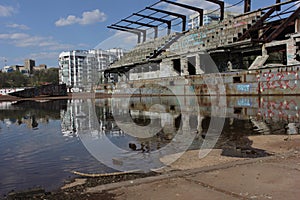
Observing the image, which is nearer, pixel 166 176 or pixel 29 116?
pixel 166 176

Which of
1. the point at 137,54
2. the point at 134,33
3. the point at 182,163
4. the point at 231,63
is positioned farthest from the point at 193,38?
the point at 182,163

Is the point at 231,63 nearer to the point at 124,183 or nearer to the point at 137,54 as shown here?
the point at 137,54

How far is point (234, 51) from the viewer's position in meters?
37.3

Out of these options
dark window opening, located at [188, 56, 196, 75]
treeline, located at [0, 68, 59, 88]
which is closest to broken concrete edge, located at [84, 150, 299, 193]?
dark window opening, located at [188, 56, 196, 75]

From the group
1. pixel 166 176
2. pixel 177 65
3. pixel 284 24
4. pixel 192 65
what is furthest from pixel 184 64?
pixel 166 176

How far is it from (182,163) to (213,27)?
3955cm

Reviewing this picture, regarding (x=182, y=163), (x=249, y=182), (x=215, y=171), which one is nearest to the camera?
(x=249, y=182)

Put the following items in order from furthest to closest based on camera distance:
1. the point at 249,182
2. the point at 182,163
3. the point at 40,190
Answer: the point at 182,163
the point at 40,190
the point at 249,182

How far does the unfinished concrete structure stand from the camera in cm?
2917

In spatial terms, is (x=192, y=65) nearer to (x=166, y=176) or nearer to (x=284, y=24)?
(x=284, y=24)

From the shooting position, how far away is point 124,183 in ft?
A: 15.5

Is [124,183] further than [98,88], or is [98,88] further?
[98,88]

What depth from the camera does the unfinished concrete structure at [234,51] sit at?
29172mm

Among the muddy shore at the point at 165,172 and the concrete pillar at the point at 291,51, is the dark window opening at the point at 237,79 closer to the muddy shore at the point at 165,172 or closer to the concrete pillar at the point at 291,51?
the concrete pillar at the point at 291,51
